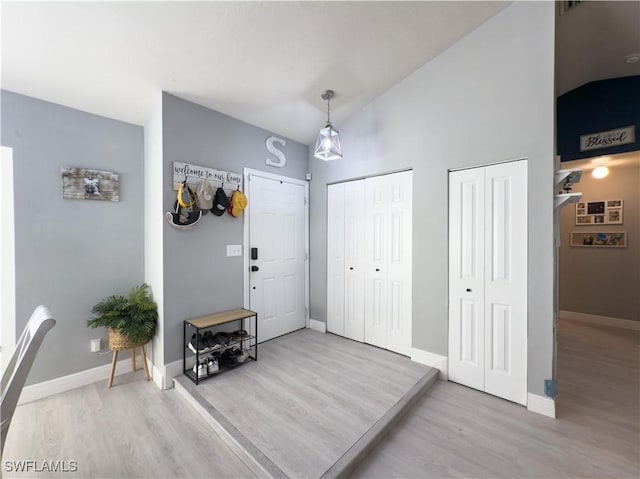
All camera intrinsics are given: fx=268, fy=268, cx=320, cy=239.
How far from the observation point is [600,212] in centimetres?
446

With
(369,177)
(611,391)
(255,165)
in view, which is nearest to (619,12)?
(369,177)

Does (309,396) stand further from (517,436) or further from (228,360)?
(517,436)


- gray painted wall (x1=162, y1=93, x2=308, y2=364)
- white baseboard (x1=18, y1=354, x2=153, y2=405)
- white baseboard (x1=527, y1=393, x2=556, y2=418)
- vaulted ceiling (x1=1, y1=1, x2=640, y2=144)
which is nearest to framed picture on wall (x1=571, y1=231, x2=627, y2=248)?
vaulted ceiling (x1=1, y1=1, x2=640, y2=144)

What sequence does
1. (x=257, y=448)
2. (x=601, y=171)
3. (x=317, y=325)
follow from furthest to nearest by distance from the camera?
(x=601, y=171)
(x=317, y=325)
(x=257, y=448)

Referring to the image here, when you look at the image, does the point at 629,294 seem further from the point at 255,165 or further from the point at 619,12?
the point at 255,165

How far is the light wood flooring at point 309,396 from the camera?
5.80ft

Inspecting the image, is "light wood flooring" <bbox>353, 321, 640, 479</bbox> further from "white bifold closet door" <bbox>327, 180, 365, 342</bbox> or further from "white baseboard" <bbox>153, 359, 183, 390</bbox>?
"white baseboard" <bbox>153, 359, 183, 390</bbox>

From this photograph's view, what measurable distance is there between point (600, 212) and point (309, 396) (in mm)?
5527

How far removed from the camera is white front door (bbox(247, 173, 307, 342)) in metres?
3.34

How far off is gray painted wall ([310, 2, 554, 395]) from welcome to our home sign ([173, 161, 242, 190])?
1445mm

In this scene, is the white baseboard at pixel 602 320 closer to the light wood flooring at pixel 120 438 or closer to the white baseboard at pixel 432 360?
the white baseboard at pixel 432 360

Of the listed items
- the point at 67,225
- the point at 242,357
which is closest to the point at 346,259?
the point at 242,357

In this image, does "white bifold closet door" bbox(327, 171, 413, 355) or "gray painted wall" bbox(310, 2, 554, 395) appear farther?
"white bifold closet door" bbox(327, 171, 413, 355)

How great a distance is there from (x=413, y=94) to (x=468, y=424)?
3127mm
